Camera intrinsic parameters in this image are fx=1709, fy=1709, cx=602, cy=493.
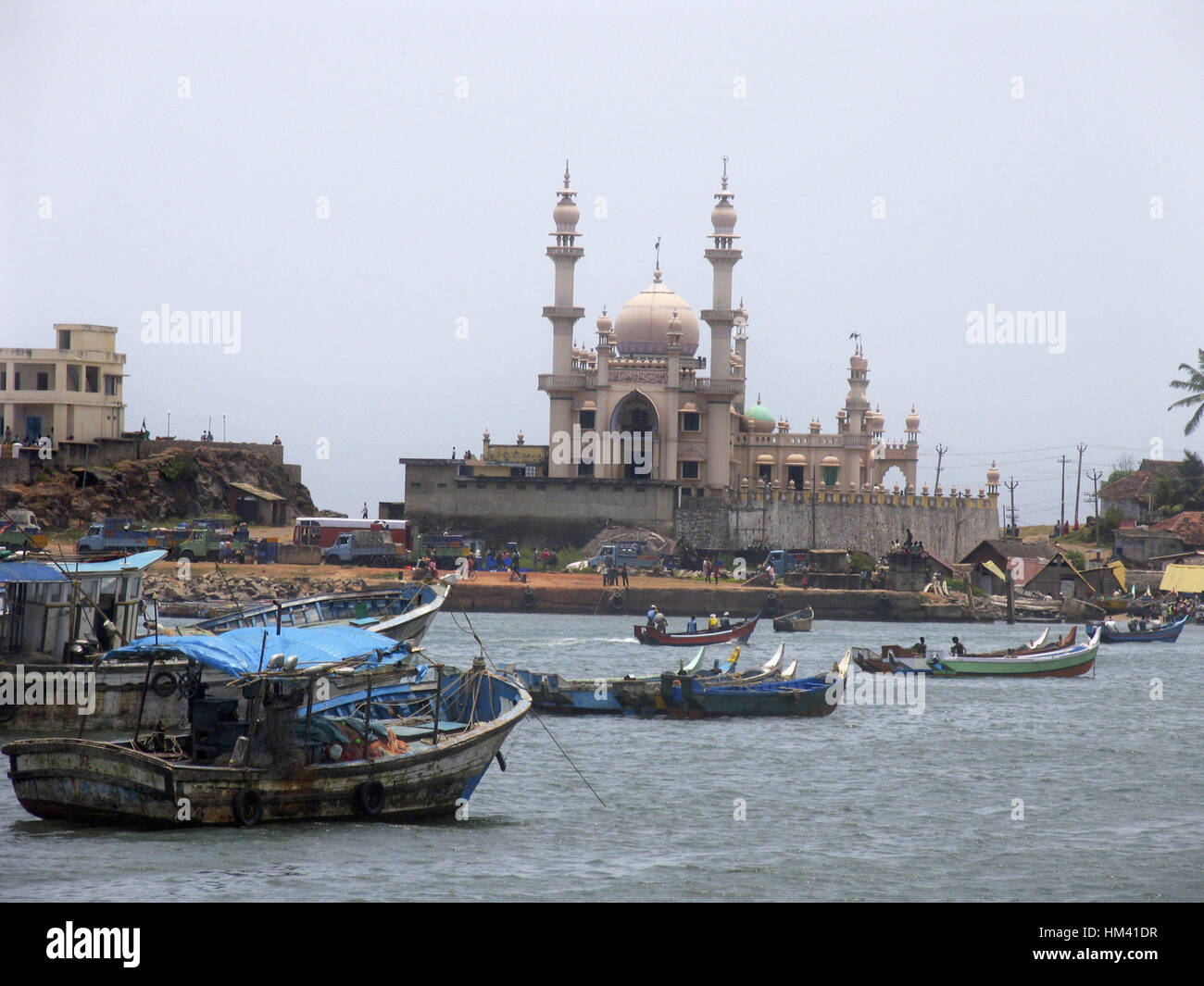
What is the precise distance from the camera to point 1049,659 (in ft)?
190

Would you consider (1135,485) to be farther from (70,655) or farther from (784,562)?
(70,655)

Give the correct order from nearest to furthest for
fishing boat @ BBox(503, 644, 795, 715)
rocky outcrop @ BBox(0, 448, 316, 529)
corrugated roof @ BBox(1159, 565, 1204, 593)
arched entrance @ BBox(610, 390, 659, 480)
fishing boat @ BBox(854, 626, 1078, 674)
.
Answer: fishing boat @ BBox(503, 644, 795, 715)
fishing boat @ BBox(854, 626, 1078, 674)
rocky outcrop @ BBox(0, 448, 316, 529)
corrugated roof @ BBox(1159, 565, 1204, 593)
arched entrance @ BBox(610, 390, 659, 480)

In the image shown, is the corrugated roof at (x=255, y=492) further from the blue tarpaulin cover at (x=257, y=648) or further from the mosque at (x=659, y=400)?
the blue tarpaulin cover at (x=257, y=648)

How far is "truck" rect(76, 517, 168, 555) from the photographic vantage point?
73.3 metres

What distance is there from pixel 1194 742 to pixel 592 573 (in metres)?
45.6

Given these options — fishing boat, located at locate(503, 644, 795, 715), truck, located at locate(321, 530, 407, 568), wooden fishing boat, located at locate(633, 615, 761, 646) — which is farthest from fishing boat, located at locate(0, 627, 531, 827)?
truck, located at locate(321, 530, 407, 568)

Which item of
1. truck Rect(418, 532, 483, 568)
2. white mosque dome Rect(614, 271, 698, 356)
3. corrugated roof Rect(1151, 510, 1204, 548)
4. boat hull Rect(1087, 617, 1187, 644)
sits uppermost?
white mosque dome Rect(614, 271, 698, 356)

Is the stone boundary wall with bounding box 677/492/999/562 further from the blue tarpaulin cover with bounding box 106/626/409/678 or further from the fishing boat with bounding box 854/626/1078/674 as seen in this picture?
the blue tarpaulin cover with bounding box 106/626/409/678

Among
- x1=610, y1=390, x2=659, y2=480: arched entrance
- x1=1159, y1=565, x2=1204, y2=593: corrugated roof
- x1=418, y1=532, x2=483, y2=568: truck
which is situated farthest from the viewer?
x1=610, y1=390, x2=659, y2=480: arched entrance

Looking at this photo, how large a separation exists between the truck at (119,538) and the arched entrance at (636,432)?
89.0 feet

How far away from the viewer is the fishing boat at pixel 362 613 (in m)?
41.4

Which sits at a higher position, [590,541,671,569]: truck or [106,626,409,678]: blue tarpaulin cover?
[590,541,671,569]: truck

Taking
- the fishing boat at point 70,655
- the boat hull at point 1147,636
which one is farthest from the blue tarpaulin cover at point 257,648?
the boat hull at point 1147,636

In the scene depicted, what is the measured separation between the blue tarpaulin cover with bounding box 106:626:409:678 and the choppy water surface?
2704mm
